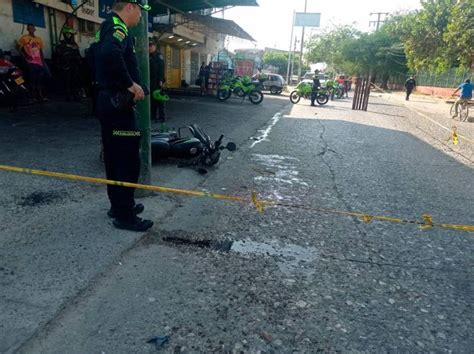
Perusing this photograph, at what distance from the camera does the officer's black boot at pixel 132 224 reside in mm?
3393

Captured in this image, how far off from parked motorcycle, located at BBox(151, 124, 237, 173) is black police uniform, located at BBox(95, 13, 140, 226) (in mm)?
2156

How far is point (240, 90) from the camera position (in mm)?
17750

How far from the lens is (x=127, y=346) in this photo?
6.84 feet

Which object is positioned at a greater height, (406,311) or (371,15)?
(371,15)

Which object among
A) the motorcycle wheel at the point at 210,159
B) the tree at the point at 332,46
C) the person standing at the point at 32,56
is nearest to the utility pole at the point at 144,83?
the motorcycle wheel at the point at 210,159

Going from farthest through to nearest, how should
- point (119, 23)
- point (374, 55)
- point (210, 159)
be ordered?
Answer: point (374, 55) → point (210, 159) → point (119, 23)

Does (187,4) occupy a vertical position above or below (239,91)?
above

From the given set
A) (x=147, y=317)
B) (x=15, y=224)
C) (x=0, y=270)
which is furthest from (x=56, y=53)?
(x=147, y=317)

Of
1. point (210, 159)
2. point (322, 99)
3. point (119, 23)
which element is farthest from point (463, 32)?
point (119, 23)

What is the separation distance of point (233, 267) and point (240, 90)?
15497 millimetres

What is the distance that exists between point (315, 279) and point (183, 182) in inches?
101

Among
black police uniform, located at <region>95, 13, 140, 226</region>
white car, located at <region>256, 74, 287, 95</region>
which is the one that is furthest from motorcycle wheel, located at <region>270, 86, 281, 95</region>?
black police uniform, located at <region>95, 13, 140, 226</region>

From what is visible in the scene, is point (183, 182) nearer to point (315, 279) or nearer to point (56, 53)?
point (315, 279)

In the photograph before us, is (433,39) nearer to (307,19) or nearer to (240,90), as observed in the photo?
(240,90)
